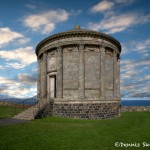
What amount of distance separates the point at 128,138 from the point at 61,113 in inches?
392

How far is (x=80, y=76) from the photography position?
19453mm

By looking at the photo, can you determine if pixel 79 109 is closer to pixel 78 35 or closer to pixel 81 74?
pixel 81 74

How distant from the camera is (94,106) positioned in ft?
62.1

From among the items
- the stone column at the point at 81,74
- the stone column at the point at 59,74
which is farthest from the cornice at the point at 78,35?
the stone column at the point at 59,74

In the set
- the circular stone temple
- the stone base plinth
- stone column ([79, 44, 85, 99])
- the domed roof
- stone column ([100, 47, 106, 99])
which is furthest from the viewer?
stone column ([100, 47, 106, 99])

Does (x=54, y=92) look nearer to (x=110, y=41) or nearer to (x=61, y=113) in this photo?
(x=61, y=113)

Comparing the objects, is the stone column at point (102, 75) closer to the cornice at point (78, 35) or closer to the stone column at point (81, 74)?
the cornice at point (78, 35)

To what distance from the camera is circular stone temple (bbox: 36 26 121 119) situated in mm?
18875

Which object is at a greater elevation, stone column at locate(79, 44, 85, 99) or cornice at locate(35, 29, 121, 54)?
cornice at locate(35, 29, 121, 54)

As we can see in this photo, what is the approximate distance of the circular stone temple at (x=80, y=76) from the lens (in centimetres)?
1888

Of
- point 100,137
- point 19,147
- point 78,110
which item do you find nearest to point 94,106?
point 78,110

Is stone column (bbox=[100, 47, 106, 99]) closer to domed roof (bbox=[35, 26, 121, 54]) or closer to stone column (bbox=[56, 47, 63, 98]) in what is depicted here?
domed roof (bbox=[35, 26, 121, 54])

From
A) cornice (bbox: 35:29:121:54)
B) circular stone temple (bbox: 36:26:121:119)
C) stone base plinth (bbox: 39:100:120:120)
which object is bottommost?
stone base plinth (bbox: 39:100:120:120)

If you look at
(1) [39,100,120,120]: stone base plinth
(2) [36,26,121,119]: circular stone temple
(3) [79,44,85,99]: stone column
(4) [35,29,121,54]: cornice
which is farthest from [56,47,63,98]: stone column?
(3) [79,44,85,99]: stone column
